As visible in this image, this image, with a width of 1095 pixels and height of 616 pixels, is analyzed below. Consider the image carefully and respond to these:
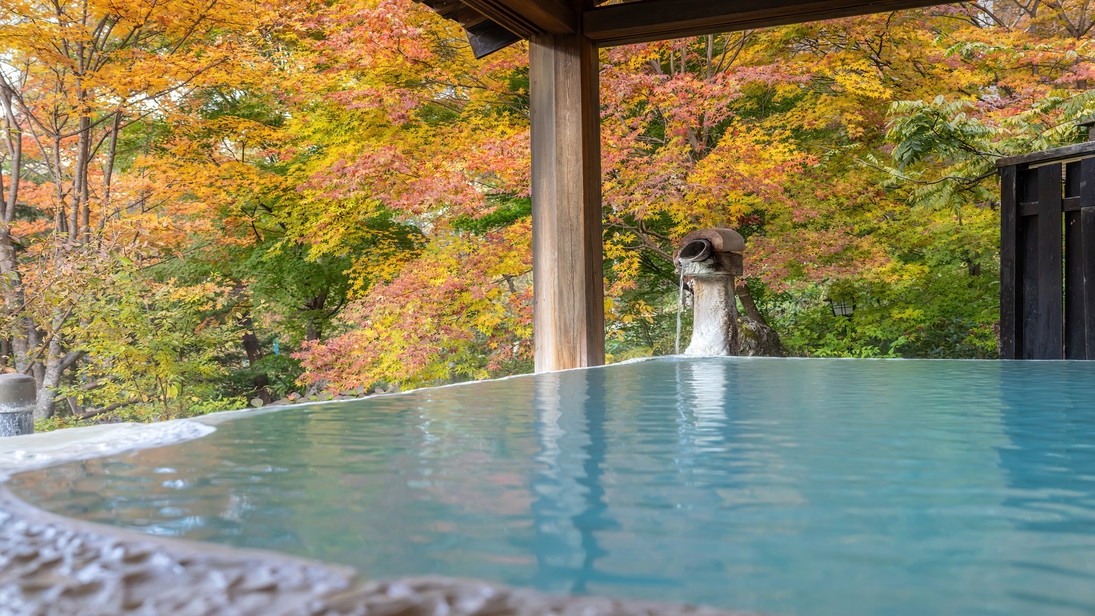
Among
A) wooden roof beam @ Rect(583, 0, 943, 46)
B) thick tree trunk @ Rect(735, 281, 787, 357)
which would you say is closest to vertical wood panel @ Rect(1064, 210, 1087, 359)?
wooden roof beam @ Rect(583, 0, 943, 46)

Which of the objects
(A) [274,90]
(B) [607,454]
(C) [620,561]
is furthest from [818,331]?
(C) [620,561]

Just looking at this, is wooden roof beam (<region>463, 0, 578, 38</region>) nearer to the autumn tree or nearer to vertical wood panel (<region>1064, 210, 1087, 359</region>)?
vertical wood panel (<region>1064, 210, 1087, 359</region>)

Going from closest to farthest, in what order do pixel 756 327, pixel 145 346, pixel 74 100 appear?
pixel 74 100
pixel 145 346
pixel 756 327

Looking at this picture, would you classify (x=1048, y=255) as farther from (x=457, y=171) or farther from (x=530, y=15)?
(x=457, y=171)

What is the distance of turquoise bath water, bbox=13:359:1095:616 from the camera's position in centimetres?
67

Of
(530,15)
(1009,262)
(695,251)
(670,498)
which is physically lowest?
(670,498)

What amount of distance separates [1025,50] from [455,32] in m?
4.55

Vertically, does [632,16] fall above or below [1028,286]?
above

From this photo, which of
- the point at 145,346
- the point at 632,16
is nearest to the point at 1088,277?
the point at 632,16

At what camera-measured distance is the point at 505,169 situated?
6.15 meters

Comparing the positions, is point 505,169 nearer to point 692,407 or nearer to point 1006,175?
point 1006,175

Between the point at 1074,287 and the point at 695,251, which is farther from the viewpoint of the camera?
the point at 695,251

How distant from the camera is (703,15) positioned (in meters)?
3.28

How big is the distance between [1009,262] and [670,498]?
3335mm
